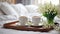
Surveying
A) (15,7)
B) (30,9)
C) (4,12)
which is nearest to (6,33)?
(4,12)

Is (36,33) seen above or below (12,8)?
below

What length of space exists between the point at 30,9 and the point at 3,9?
0.88m

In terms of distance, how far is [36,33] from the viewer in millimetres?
1573

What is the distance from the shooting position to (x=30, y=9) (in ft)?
12.5

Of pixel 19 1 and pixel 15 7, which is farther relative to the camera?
pixel 19 1

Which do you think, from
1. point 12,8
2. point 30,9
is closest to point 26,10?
point 30,9

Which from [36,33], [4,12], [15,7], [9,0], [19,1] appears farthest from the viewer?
[19,1]

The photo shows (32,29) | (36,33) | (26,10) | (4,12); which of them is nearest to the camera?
(36,33)

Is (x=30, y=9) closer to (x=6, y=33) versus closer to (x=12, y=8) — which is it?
(x=12, y=8)

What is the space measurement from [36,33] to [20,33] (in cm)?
18

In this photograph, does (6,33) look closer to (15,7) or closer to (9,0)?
(15,7)

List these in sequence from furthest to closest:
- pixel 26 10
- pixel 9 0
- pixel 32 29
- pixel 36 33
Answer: pixel 9 0 < pixel 26 10 < pixel 32 29 < pixel 36 33

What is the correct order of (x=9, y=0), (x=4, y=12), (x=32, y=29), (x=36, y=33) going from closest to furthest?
(x=36, y=33)
(x=32, y=29)
(x=4, y=12)
(x=9, y=0)

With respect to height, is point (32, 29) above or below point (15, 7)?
below
